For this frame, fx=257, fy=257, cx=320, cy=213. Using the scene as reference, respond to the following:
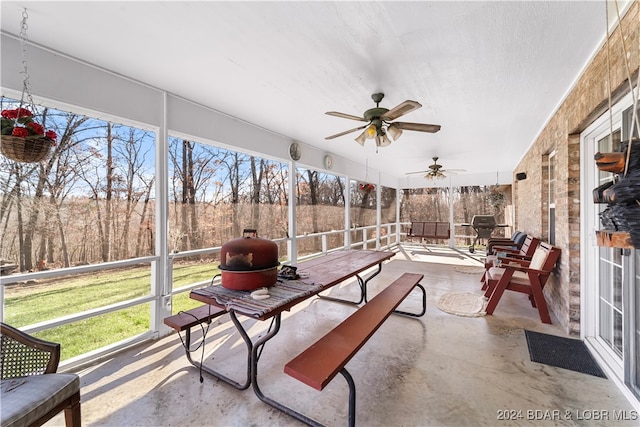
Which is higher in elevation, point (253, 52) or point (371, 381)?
point (253, 52)

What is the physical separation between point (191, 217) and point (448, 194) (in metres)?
8.54

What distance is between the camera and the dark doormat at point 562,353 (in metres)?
2.18

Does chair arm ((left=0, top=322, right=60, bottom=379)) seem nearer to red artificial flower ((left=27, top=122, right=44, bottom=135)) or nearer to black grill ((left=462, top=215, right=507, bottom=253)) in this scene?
red artificial flower ((left=27, top=122, right=44, bottom=135))

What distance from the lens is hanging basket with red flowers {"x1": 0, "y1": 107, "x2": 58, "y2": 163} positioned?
1645mm

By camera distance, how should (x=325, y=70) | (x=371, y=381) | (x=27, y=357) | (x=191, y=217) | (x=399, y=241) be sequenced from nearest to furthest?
(x=27, y=357) < (x=371, y=381) < (x=325, y=70) < (x=191, y=217) < (x=399, y=241)

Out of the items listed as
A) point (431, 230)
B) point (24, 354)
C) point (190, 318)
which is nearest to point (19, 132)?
point (24, 354)

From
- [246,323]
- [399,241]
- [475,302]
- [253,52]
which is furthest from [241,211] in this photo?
[399,241]

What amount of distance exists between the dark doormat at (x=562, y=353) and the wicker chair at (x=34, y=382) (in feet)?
11.2

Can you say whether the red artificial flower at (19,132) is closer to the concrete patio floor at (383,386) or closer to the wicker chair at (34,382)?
the wicker chair at (34,382)

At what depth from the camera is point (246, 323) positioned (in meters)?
3.11

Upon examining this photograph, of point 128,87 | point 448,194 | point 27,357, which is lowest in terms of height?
point 27,357

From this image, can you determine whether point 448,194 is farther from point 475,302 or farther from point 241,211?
point 241,211

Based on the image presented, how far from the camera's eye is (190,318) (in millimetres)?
2252

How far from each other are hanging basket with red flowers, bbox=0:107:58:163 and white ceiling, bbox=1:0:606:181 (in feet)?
2.40
